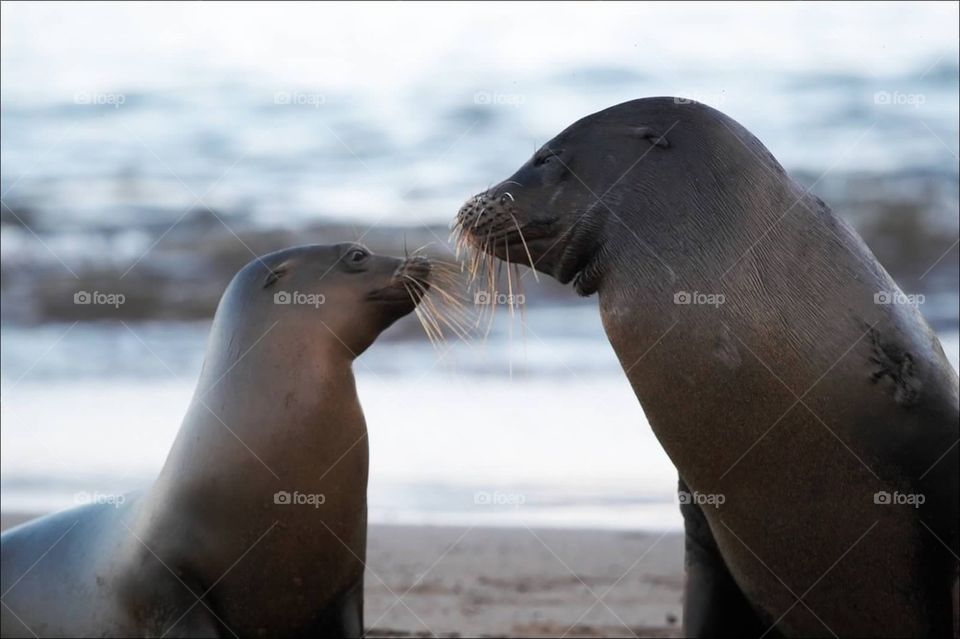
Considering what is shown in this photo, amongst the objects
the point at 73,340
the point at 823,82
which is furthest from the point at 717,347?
the point at 823,82

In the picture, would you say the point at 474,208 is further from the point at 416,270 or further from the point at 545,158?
the point at 416,270

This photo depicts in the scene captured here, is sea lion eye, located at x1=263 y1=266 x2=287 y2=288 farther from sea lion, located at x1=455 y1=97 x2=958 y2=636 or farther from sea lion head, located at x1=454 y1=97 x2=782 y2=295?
sea lion, located at x1=455 y1=97 x2=958 y2=636

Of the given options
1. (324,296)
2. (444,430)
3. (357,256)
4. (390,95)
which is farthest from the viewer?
(390,95)

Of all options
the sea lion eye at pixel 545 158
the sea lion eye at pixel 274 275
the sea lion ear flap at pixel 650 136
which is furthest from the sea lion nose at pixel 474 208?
the sea lion eye at pixel 274 275

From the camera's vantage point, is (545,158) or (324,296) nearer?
(545,158)

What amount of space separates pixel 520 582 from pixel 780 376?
9.56 feet

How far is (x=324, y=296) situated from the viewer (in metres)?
6.15

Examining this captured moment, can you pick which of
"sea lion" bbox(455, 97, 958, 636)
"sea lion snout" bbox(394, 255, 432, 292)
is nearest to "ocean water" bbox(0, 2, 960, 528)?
"sea lion snout" bbox(394, 255, 432, 292)

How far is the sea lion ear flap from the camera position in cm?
505

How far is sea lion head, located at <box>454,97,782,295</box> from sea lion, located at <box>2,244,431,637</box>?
0.96 metres

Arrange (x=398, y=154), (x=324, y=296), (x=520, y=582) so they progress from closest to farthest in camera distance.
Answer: (x=324, y=296), (x=520, y=582), (x=398, y=154)

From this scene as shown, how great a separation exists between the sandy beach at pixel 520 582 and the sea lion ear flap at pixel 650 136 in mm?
2138

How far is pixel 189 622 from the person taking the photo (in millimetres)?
5500

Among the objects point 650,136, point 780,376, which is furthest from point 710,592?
point 650,136
